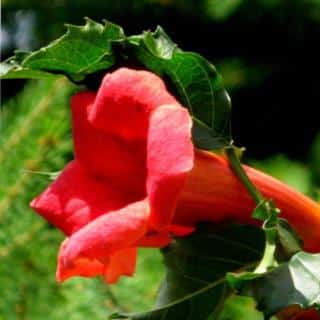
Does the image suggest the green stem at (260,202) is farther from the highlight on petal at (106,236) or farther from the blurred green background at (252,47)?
the blurred green background at (252,47)

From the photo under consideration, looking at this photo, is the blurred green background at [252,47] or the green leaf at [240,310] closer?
the green leaf at [240,310]

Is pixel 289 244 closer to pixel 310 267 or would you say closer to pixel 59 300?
pixel 310 267

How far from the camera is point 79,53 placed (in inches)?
22.5

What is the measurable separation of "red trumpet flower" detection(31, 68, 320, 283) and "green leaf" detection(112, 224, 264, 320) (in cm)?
1

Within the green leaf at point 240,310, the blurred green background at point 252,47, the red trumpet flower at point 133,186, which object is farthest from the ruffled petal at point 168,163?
the blurred green background at point 252,47

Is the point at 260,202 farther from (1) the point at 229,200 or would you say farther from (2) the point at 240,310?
(2) the point at 240,310

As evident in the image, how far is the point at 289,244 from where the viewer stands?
21.4 inches

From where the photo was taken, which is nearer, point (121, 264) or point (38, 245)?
point (121, 264)

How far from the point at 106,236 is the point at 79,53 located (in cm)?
10

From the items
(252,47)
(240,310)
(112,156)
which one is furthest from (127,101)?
(252,47)

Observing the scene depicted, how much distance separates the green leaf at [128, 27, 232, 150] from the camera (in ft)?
1.88

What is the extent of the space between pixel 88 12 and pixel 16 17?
0.53 ft

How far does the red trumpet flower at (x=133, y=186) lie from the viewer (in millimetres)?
521

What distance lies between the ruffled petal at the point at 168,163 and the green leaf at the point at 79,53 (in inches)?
2.2
